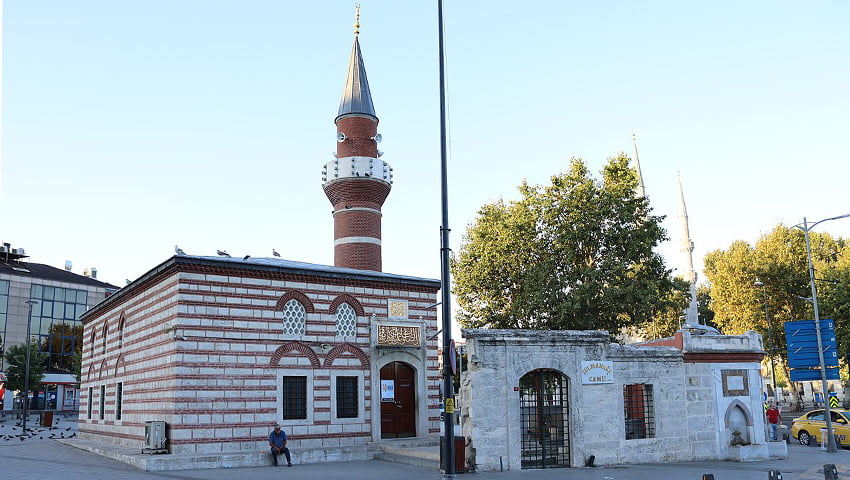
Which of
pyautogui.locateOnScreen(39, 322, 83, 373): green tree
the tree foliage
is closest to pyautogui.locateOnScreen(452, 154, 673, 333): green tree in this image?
the tree foliage

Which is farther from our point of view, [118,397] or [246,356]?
[118,397]

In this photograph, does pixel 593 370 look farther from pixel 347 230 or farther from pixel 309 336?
pixel 347 230

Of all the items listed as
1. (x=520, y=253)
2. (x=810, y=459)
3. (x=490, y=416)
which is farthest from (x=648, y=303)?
(x=490, y=416)

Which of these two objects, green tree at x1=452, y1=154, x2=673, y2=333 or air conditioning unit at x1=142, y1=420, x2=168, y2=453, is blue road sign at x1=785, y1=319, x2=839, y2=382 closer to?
green tree at x1=452, y1=154, x2=673, y2=333

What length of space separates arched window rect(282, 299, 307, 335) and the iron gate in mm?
7077

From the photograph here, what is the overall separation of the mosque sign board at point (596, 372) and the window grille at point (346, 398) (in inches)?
291

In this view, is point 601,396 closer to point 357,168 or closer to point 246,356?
point 246,356

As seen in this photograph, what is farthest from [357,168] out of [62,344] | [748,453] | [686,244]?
[686,244]

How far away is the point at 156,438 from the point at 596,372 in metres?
12.0

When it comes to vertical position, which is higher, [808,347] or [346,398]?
[808,347]

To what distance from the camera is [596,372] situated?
18.4 meters

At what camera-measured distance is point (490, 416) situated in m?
17.0

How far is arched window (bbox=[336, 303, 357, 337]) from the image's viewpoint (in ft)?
71.8

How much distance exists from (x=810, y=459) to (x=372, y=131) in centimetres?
2252
